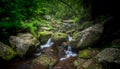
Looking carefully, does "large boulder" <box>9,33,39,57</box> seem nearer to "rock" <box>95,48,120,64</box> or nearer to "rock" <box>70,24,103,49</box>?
"rock" <box>70,24,103,49</box>

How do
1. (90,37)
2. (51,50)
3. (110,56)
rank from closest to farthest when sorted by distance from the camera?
1. (110,56)
2. (90,37)
3. (51,50)

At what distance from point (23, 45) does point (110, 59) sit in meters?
6.04

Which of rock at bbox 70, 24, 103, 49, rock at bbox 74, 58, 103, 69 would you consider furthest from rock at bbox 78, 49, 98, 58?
rock at bbox 70, 24, 103, 49

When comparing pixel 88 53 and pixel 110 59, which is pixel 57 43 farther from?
pixel 110 59

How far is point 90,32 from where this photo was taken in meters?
11.3

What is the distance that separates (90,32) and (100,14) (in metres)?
3.17

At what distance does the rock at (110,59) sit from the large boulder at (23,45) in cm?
518

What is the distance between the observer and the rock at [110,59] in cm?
720

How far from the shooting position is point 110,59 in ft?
24.2

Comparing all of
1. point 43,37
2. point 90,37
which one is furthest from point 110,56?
point 43,37

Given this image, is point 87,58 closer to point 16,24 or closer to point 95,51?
point 95,51

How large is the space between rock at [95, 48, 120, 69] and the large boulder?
17.0 feet

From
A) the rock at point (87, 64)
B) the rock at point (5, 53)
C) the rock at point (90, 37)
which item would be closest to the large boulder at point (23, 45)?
the rock at point (5, 53)

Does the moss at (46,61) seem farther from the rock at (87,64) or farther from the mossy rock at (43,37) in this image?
the mossy rock at (43,37)
